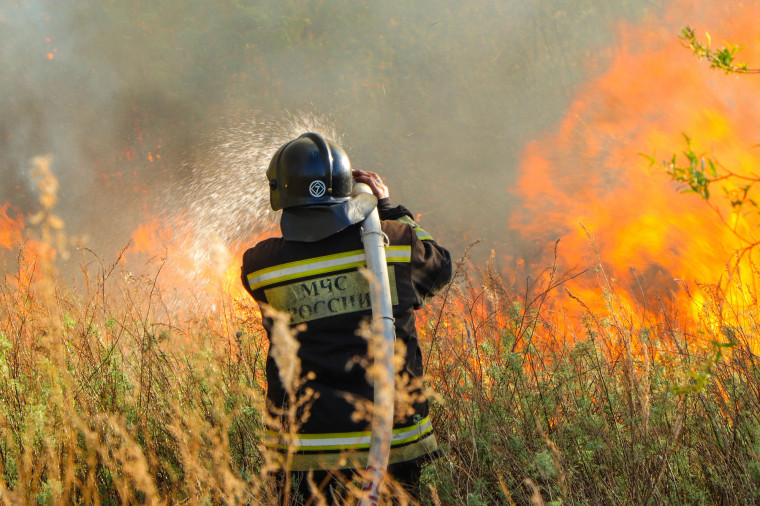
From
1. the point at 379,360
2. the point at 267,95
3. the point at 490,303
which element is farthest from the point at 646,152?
the point at 379,360

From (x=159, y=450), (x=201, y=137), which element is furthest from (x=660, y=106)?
(x=159, y=450)

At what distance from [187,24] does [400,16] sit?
4593 millimetres

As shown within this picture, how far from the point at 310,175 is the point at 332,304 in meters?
0.56

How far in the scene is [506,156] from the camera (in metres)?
10.6

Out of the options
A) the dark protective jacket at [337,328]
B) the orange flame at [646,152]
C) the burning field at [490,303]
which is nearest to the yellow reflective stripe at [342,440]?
the dark protective jacket at [337,328]

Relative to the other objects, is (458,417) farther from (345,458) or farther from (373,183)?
(373,183)

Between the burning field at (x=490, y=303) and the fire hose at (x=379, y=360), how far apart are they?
0.19m

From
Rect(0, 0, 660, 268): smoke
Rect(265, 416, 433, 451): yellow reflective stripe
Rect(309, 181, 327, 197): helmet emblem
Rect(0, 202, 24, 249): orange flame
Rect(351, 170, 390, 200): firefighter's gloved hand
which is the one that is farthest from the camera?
Rect(0, 202, 24, 249): orange flame

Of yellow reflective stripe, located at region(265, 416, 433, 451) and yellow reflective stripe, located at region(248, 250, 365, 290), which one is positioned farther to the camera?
yellow reflective stripe, located at region(248, 250, 365, 290)

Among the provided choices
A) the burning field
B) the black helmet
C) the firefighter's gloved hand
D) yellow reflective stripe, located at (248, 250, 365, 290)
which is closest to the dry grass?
the burning field

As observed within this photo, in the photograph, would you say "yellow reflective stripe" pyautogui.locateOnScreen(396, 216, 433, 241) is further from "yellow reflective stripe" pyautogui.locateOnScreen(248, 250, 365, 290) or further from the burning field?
the burning field

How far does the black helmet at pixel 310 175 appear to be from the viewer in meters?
2.52

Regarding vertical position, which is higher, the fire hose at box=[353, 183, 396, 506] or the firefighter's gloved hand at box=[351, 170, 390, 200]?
the firefighter's gloved hand at box=[351, 170, 390, 200]

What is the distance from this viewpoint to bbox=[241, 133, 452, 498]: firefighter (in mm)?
2273
